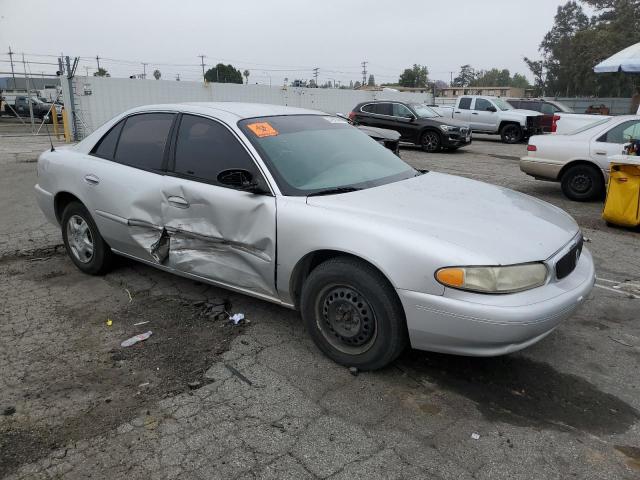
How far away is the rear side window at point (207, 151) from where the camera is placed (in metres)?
3.70

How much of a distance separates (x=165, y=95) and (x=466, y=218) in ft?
64.6

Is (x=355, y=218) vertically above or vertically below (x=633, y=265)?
above

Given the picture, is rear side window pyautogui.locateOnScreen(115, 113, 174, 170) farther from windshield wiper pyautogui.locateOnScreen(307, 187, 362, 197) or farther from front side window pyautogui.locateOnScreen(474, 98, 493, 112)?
front side window pyautogui.locateOnScreen(474, 98, 493, 112)

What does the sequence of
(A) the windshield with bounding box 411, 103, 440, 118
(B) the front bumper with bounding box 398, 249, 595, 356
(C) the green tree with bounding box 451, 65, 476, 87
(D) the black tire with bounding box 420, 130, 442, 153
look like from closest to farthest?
(B) the front bumper with bounding box 398, 249, 595, 356 → (D) the black tire with bounding box 420, 130, 442, 153 → (A) the windshield with bounding box 411, 103, 440, 118 → (C) the green tree with bounding box 451, 65, 476, 87

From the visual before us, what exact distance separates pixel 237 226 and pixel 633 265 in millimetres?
4309

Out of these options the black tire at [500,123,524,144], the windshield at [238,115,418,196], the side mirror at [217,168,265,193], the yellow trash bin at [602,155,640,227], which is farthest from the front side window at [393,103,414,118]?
the side mirror at [217,168,265,193]

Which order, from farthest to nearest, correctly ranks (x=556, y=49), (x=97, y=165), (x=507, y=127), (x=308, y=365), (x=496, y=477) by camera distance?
(x=556, y=49)
(x=507, y=127)
(x=97, y=165)
(x=308, y=365)
(x=496, y=477)

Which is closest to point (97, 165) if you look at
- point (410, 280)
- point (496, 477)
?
point (410, 280)

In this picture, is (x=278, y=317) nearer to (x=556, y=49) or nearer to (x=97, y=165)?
(x=97, y=165)

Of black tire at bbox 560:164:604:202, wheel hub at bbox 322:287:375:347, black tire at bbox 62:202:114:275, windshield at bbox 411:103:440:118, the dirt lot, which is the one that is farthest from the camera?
windshield at bbox 411:103:440:118

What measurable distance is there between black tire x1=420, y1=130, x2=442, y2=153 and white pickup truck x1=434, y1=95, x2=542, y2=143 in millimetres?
5524

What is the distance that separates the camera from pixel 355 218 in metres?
3.10

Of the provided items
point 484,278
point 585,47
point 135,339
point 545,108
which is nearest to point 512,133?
point 545,108

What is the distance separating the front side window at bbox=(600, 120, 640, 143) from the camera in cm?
798
